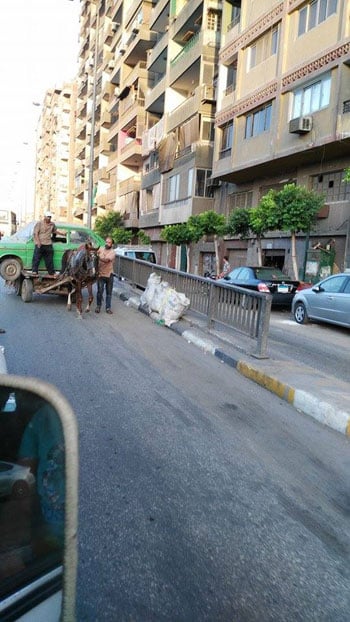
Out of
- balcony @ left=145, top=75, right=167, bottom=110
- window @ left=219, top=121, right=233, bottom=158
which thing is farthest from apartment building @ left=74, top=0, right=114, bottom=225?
window @ left=219, top=121, right=233, bottom=158

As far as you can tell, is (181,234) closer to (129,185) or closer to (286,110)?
(286,110)

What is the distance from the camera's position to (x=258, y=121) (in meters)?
24.9

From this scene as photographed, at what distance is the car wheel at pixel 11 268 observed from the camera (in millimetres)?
13029

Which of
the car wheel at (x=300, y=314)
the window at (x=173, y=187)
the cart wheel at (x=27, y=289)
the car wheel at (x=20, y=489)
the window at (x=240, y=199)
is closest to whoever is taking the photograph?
the car wheel at (x=20, y=489)

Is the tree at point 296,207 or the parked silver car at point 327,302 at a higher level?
the tree at point 296,207

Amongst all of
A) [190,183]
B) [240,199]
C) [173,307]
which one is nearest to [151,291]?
[173,307]

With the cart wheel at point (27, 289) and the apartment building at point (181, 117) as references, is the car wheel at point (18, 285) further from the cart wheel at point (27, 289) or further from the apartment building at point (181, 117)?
the apartment building at point (181, 117)

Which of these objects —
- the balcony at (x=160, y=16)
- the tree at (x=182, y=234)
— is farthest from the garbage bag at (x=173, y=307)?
the balcony at (x=160, y=16)

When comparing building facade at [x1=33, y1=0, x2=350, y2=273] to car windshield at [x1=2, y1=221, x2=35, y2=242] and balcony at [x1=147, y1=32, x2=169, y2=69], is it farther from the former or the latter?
car windshield at [x1=2, y1=221, x2=35, y2=242]

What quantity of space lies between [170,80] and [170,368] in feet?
112

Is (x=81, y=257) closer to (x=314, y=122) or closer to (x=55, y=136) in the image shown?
(x=314, y=122)

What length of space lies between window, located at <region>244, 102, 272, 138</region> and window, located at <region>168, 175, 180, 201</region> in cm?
967

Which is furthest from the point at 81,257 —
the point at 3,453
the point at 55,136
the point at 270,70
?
the point at 55,136

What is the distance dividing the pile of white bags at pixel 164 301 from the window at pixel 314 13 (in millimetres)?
14670
